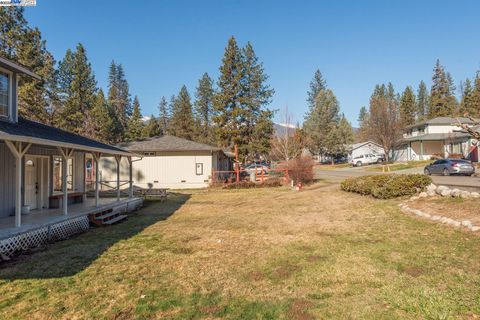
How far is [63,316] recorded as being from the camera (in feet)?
14.1

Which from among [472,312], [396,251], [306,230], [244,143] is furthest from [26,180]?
[244,143]

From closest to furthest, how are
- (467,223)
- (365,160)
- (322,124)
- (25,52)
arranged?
1. (467,223)
2. (25,52)
3. (365,160)
4. (322,124)

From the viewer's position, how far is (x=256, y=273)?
19.1 feet

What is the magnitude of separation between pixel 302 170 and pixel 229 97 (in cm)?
1517

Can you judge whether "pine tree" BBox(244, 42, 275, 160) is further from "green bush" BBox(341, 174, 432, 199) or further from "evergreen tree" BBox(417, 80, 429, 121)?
"evergreen tree" BBox(417, 80, 429, 121)

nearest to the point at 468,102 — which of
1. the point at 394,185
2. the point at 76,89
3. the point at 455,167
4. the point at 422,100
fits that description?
the point at 422,100

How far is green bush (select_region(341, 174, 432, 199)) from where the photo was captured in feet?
41.8

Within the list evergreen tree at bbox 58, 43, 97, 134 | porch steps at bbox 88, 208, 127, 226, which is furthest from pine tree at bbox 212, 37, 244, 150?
porch steps at bbox 88, 208, 127, 226

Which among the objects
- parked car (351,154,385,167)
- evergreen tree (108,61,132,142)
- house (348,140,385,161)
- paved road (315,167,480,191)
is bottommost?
paved road (315,167,480,191)

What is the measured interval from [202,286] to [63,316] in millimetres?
2046

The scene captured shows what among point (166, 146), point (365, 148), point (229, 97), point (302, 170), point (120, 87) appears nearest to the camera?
point (302, 170)

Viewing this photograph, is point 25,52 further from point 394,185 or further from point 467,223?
point 467,223

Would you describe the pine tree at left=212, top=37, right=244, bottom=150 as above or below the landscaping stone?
above

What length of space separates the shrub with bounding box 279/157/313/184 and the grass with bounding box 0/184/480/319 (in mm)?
12273
